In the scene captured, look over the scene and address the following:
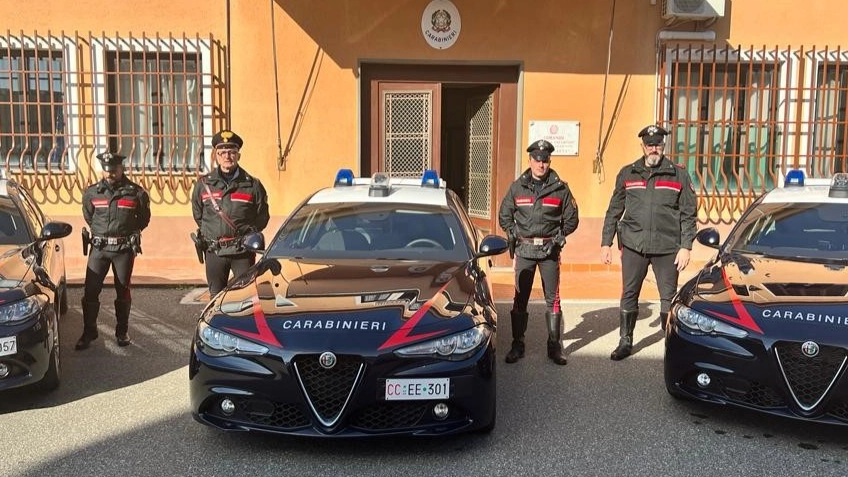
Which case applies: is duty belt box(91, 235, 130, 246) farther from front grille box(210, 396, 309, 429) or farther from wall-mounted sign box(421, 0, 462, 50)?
wall-mounted sign box(421, 0, 462, 50)

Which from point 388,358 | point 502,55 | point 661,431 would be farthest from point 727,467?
point 502,55

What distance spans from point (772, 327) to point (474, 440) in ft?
5.73

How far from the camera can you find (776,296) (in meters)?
4.18

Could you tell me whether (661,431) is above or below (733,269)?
below

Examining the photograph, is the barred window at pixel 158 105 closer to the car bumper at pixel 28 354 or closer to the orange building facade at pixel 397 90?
the orange building facade at pixel 397 90

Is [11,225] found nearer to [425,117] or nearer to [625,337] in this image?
[625,337]

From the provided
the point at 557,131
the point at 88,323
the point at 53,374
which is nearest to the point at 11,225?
the point at 88,323

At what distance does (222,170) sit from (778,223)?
4.33 metres

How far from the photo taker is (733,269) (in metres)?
4.75

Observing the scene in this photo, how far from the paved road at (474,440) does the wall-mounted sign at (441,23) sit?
5.48 m

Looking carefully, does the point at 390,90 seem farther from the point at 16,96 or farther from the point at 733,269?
the point at 733,269

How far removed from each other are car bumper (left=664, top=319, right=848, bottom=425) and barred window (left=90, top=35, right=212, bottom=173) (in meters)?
7.30

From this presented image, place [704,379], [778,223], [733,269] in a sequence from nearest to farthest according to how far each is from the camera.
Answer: [704,379] → [733,269] → [778,223]

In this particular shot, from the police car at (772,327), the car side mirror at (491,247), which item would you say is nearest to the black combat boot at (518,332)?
the car side mirror at (491,247)
